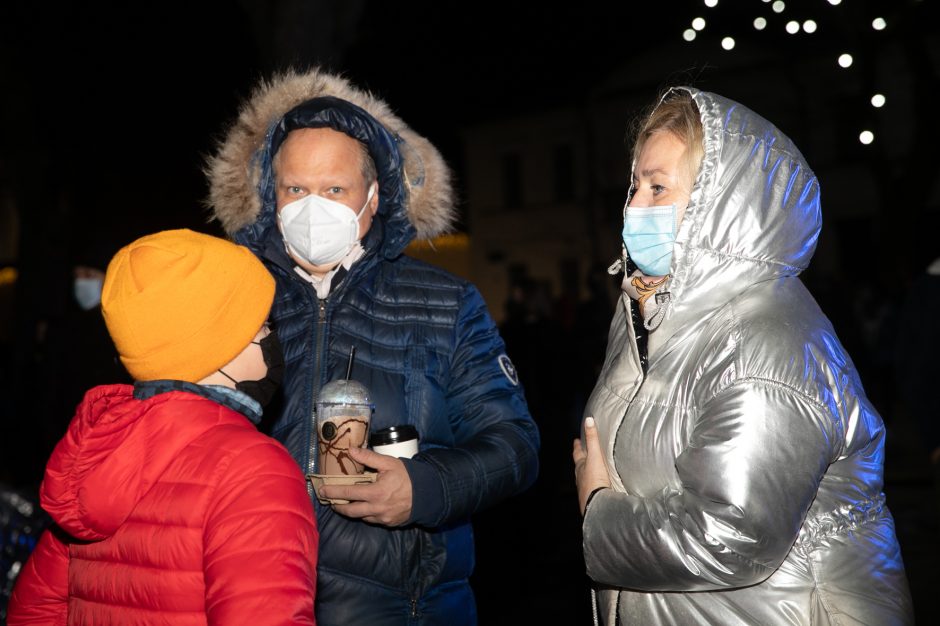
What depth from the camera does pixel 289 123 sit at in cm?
307

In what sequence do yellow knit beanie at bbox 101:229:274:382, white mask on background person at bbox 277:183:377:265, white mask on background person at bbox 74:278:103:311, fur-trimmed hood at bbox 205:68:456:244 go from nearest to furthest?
yellow knit beanie at bbox 101:229:274:382, white mask on background person at bbox 277:183:377:265, fur-trimmed hood at bbox 205:68:456:244, white mask on background person at bbox 74:278:103:311

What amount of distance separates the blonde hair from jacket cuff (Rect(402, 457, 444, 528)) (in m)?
1.05

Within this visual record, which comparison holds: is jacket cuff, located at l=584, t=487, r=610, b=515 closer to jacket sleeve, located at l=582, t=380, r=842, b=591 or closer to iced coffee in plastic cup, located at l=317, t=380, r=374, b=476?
jacket sleeve, located at l=582, t=380, r=842, b=591

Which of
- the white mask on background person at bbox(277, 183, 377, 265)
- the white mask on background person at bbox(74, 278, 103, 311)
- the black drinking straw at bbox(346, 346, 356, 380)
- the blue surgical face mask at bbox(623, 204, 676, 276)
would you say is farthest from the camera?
the white mask on background person at bbox(74, 278, 103, 311)

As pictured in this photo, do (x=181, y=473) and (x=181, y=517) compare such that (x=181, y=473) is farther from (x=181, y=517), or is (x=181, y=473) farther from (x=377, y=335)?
(x=377, y=335)

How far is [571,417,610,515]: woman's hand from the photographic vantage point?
2.26 meters

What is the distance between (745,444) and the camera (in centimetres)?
192

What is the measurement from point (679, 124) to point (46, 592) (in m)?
2.01

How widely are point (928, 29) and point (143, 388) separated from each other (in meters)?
30.4

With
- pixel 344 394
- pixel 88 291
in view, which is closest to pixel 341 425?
pixel 344 394

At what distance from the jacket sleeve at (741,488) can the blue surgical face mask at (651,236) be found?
1.68 ft

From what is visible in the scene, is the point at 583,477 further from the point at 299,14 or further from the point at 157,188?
the point at 157,188

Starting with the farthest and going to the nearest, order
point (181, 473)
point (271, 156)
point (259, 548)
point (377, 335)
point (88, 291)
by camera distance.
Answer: point (88, 291)
point (271, 156)
point (377, 335)
point (181, 473)
point (259, 548)

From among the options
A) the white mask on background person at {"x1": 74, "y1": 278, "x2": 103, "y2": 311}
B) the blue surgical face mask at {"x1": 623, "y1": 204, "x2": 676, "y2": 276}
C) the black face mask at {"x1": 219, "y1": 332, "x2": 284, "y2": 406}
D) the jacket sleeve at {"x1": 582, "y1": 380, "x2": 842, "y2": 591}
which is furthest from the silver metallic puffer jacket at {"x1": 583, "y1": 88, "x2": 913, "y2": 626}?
the white mask on background person at {"x1": 74, "y1": 278, "x2": 103, "y2": 311}
